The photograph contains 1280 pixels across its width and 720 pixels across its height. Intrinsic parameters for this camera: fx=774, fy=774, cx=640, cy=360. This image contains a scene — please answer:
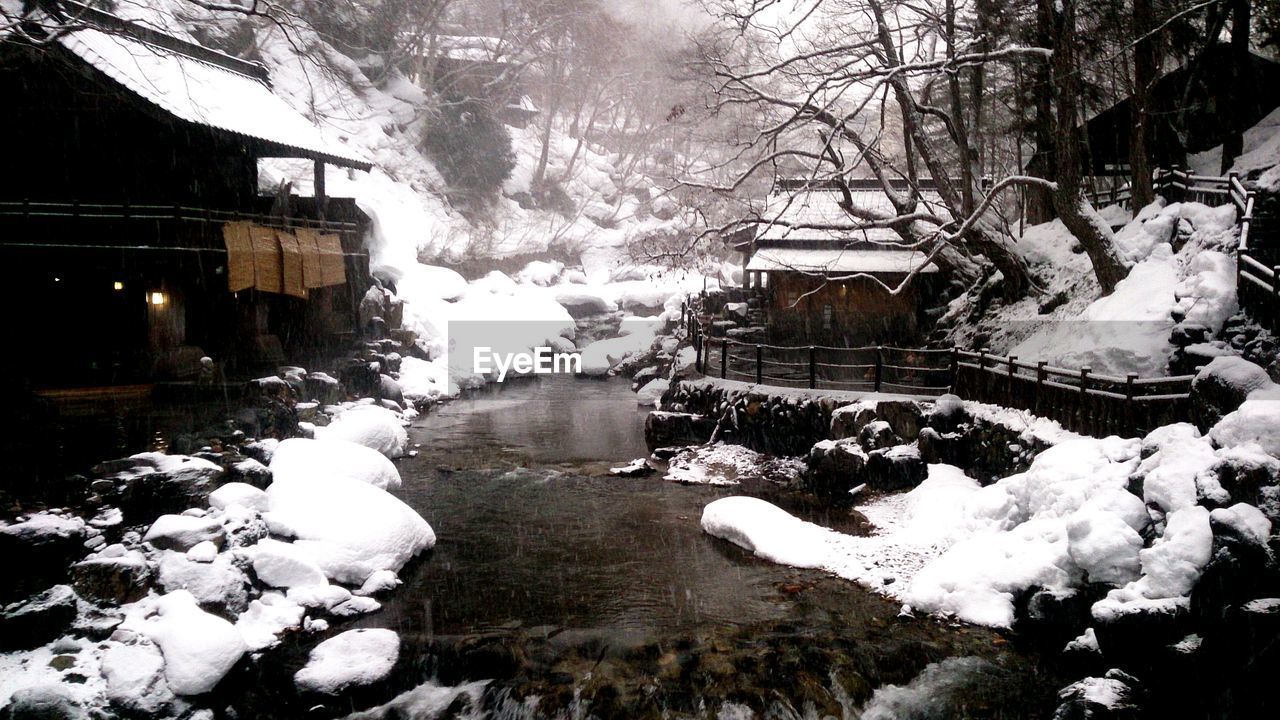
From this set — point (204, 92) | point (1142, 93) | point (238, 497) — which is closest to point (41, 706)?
point (238, 497)

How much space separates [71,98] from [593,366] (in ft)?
58.8

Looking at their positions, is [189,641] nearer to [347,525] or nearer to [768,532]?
[347,525]

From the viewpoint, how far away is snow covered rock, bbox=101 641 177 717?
23.1ft

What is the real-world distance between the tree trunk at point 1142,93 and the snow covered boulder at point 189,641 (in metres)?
18.5

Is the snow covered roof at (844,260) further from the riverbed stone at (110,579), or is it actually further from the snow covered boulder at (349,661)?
the riverbed stone at (110,579)

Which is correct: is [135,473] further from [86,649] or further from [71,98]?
[71,98]

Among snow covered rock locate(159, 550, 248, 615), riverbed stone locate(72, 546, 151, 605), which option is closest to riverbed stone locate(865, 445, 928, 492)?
snow covered rock locate(159, 550, 248, 615)

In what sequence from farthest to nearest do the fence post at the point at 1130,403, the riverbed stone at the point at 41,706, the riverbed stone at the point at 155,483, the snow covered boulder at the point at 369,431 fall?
1. the snow covered boulder at the point at 369,431
2. the fence post at the point at 1130,403
3. the riverbed stone at the point at 155,483
4. the riverbed stone at the point at 41,706

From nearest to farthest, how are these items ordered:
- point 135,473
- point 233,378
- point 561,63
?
point 135,473, point 233,378, point 561,63

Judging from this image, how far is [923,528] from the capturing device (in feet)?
36.8

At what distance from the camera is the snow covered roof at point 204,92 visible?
15.2 metres

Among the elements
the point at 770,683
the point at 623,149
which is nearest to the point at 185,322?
the point at 770,683

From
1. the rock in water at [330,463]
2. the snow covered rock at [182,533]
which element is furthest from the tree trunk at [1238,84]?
the snow covered rock at [182,533]

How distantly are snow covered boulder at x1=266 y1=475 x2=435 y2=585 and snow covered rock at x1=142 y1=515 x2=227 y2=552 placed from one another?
0.83 metres
